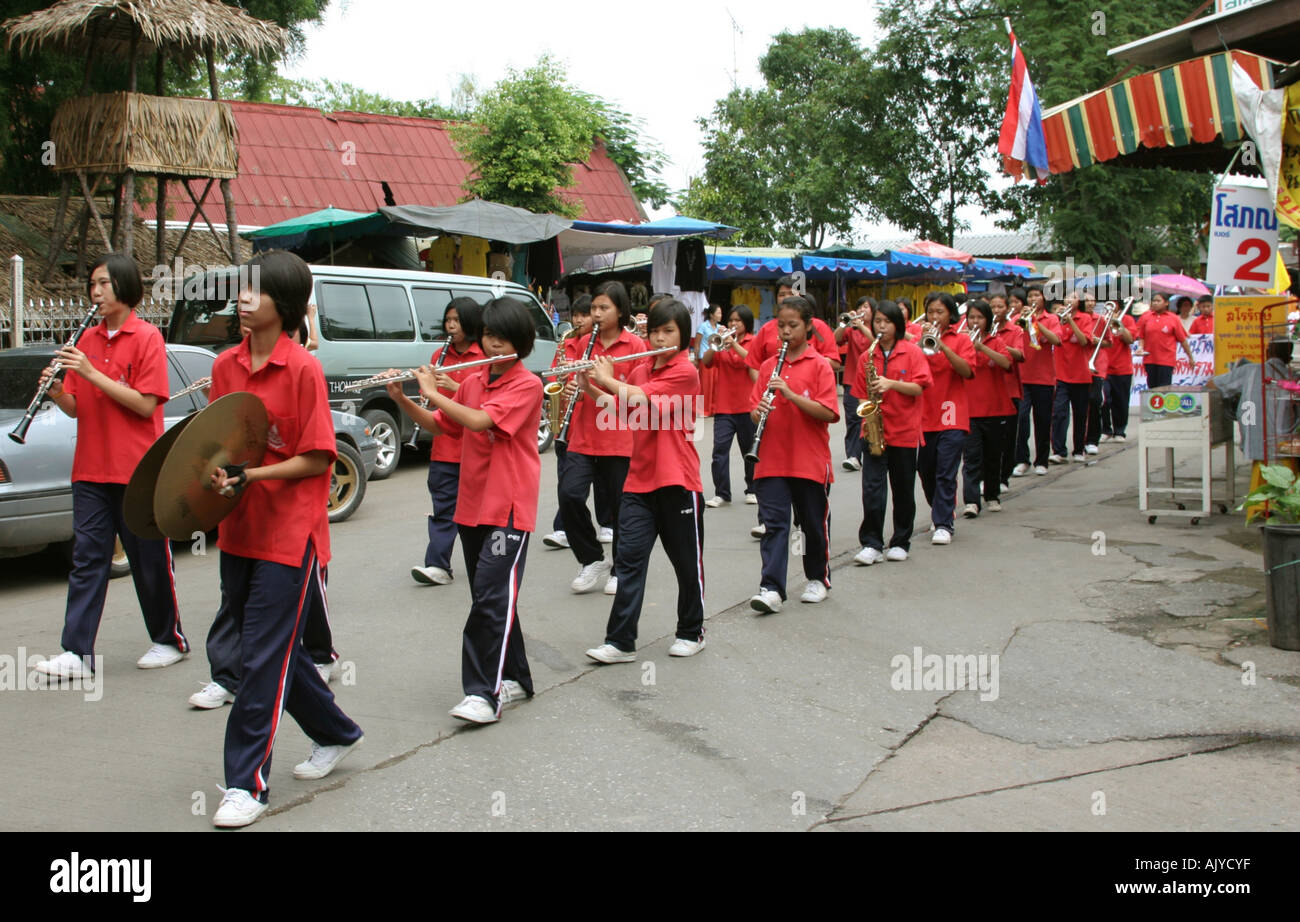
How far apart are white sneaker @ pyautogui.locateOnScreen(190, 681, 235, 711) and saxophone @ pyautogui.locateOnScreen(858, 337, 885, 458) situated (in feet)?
14.6

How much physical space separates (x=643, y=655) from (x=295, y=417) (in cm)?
267

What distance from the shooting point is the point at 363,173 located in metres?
22.6

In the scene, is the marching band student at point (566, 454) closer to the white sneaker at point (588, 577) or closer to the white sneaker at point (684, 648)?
the white sneaker at point (588, 577)

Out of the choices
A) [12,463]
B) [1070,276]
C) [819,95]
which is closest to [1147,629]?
[12,463]

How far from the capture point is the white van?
429 inches

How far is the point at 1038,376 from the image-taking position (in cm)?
1226

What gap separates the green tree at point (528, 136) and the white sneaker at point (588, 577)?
12201 mm

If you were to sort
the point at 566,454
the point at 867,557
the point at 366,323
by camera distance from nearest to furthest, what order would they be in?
the point at 566,454, the point at 867,557, the point at 366,323

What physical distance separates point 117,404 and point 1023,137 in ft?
23.3

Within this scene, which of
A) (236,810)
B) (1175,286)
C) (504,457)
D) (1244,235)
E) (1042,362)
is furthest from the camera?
(1175,286)

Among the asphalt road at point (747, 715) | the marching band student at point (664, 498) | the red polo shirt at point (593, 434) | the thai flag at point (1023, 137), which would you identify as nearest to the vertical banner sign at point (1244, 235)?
the thai flag at point (1023, 137)

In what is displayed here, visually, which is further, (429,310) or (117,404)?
(429,310)

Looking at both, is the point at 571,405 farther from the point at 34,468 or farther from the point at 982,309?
the point at 982,309

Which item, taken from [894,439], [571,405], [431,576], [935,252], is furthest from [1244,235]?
[935,252]
